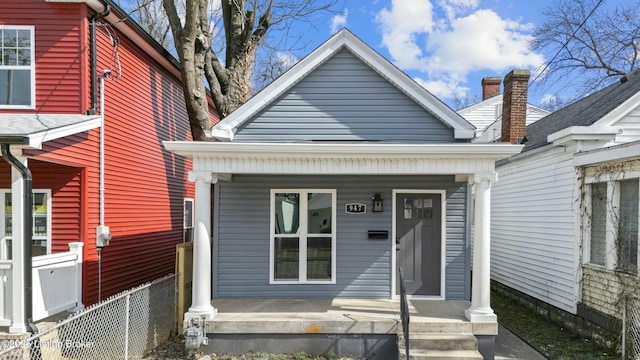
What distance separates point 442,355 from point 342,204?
3.22 metres

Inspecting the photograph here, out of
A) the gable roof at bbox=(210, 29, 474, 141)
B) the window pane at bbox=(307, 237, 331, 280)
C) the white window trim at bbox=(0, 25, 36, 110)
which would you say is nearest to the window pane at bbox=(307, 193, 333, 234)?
the window pane at bbox=(307, 237, 331, 280)

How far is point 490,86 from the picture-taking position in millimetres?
19906

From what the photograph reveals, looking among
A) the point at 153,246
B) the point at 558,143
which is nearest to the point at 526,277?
the point at 558,143

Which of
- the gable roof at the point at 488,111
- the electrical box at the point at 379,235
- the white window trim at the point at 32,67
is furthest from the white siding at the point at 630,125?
the gable roof at the point at 488,111

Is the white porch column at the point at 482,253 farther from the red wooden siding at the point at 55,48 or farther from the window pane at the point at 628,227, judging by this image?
the red wooden siding at the point at 55,48

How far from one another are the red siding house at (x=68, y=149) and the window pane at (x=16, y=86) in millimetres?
19

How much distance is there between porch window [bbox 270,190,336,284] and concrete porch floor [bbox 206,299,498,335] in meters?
0.69

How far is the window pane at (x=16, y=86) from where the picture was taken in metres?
7.58

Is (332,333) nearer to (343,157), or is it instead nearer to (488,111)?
(343,157)

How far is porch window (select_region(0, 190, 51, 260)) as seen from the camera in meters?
7.61

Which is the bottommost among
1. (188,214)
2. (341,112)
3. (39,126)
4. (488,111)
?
(188,214)

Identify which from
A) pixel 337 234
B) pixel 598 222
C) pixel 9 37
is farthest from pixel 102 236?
pixel 598 222

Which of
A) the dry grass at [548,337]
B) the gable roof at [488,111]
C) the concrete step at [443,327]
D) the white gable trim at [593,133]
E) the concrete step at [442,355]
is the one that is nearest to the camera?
the concrete step at [442,355]

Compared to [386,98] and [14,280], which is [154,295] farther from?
[386,98]
